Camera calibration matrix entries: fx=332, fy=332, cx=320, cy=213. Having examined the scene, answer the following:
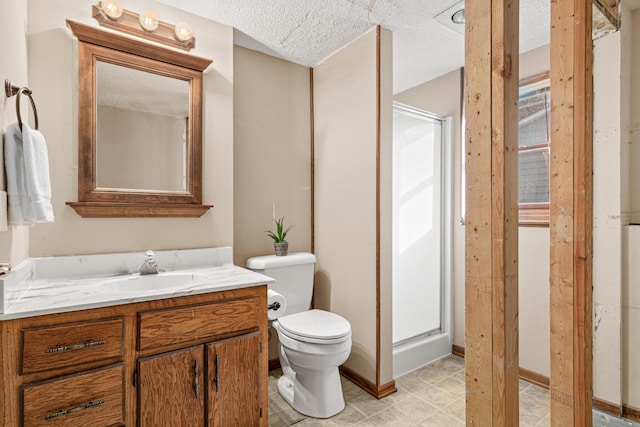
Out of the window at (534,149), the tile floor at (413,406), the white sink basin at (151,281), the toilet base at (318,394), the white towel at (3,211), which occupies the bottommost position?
the tile floor at (413,406)

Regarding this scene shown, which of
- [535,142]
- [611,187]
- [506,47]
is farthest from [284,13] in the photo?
[611,187]

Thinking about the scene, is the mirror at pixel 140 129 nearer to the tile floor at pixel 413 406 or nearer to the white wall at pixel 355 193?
the white wall at pixel 355 193

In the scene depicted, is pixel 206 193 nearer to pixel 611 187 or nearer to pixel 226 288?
pixel 226 288

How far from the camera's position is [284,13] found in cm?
202

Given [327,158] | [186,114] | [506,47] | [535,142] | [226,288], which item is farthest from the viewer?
[327,158]

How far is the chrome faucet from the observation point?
176cm

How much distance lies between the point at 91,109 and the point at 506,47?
1.94 meters

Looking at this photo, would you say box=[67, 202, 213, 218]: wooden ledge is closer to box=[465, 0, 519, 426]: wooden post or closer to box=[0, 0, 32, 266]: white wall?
box=[0, 0, 32, 266]: white wall

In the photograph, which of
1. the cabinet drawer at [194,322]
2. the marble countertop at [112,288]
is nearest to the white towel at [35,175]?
the marble countertop at [112,288]

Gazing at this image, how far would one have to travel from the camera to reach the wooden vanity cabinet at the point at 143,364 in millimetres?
1158

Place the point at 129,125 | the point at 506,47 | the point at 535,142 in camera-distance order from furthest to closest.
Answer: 1. the point at 535,142
2. the point at 129,125
3. the point at 506,47

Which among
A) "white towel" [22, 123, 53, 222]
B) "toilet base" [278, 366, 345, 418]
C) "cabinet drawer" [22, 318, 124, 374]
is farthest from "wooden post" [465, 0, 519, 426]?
"white towel" [22, 123, 53, 222]

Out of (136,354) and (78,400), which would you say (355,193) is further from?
(78,400)

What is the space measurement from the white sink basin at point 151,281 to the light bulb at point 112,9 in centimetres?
138
